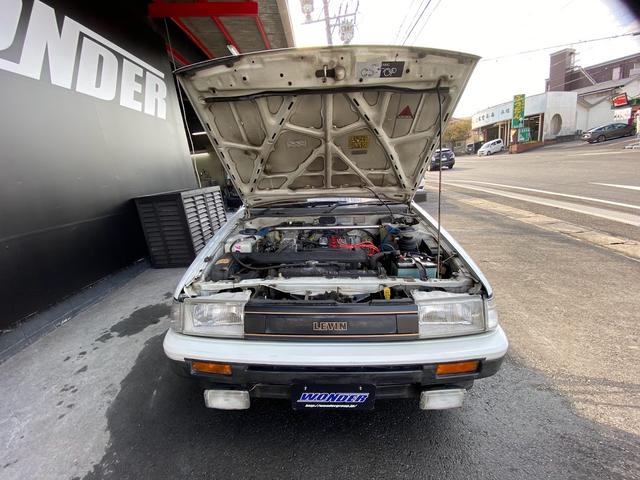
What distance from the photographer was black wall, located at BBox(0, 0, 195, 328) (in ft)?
9.46

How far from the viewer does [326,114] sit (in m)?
2.29

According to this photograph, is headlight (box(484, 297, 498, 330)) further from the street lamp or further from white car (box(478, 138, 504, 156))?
white car (box(478, 138, 504, 156))

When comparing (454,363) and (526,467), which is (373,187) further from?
(526,467)

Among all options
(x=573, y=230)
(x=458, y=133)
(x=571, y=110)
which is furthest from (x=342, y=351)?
(x=458, y=133)

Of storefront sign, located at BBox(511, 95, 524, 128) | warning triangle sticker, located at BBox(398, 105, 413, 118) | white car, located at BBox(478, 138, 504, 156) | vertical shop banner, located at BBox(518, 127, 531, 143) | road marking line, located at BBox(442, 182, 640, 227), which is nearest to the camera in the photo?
warning triangle sticker, located at BBox(398, 105, 413, 118)

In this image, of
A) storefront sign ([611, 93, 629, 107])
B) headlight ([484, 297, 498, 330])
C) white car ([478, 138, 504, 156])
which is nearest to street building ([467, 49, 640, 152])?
storefront sign ([611, 93, 629, 107])

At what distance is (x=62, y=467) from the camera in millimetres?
1637

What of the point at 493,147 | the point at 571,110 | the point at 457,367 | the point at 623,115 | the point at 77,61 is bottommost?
the point at 457,367

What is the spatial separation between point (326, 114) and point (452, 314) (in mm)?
1644

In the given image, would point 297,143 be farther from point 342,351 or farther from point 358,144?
point 342,351

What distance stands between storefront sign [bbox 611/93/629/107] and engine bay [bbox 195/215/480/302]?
4058 centimetres

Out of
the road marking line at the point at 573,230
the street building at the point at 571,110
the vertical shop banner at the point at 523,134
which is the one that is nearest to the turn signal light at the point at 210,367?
the road marking line at the point at 573,230

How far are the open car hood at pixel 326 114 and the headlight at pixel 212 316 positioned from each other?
136 centimetres

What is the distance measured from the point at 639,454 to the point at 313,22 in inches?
737
